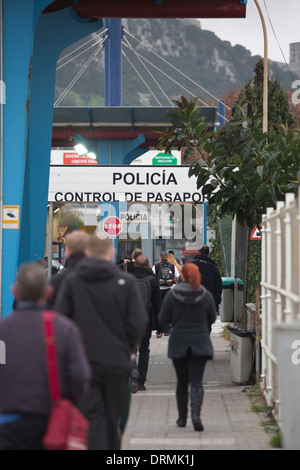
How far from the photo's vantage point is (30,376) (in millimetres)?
5234

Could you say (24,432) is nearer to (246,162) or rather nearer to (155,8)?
(246,162)

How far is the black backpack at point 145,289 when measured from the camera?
489 inches

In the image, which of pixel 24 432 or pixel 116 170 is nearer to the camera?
pixel 24 432

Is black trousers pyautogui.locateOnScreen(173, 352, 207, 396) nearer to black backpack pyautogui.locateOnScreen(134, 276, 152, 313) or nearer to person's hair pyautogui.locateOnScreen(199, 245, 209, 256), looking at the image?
black backpack pyautogui.locateOnScreen(134, 276, 152, 313)

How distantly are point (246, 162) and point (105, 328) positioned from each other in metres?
7.39

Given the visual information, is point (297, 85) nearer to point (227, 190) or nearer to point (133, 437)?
point (227, 190)

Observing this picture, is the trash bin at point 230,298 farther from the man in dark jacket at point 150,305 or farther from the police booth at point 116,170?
the man in dark jacket at point 150,305

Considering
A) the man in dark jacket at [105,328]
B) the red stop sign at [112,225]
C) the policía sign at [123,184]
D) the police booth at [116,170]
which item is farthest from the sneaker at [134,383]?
the red stop sign at [112,225]

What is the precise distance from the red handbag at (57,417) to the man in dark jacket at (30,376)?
→ 0.03 m

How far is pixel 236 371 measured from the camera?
13.2 metres

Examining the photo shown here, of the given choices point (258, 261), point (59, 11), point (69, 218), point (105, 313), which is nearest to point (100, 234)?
point (105, 313)

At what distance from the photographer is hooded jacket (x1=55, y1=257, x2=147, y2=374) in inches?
263

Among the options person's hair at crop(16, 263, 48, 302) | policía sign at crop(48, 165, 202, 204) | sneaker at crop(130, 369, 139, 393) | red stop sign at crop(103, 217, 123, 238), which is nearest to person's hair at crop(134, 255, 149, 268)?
sneaker at crop(130, 369, 139, 393)

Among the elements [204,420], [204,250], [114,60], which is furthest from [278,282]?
[114,60]
